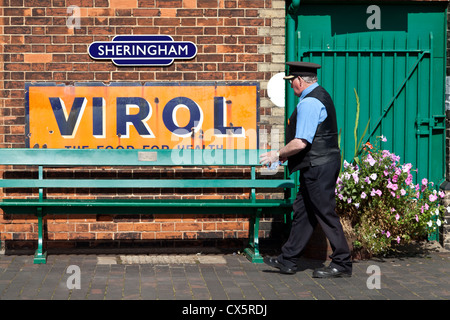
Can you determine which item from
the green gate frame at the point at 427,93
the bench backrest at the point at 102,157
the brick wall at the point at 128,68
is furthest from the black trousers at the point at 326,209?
the green gate frame at the point at 427,93

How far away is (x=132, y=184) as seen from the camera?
7195 mm

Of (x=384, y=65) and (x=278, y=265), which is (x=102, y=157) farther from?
(x=384, y=65)

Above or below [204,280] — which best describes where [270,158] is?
above

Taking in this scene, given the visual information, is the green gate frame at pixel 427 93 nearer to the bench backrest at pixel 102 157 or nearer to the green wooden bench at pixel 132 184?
the green wooden bench at pixel 132 184

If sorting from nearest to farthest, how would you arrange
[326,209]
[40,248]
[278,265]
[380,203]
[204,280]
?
[204,280] < [326,209] < [278,265] < [40,248] < [380,203]

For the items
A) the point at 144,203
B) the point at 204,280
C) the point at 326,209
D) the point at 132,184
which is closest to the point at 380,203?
the point at 326,209

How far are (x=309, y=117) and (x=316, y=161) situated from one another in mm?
398

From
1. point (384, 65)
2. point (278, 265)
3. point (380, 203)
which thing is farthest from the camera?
point (384, 65)

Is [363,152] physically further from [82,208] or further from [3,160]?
[3,160]

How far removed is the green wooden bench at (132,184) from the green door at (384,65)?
3.94 ft

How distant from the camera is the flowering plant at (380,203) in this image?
7000 millimetres

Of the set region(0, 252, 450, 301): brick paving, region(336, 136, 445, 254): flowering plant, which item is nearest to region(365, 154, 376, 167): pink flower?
region(336, 136, 445, 254): flowering plant

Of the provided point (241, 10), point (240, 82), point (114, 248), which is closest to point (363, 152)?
point (240, 82)

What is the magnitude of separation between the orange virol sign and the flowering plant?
1128 millimetres
